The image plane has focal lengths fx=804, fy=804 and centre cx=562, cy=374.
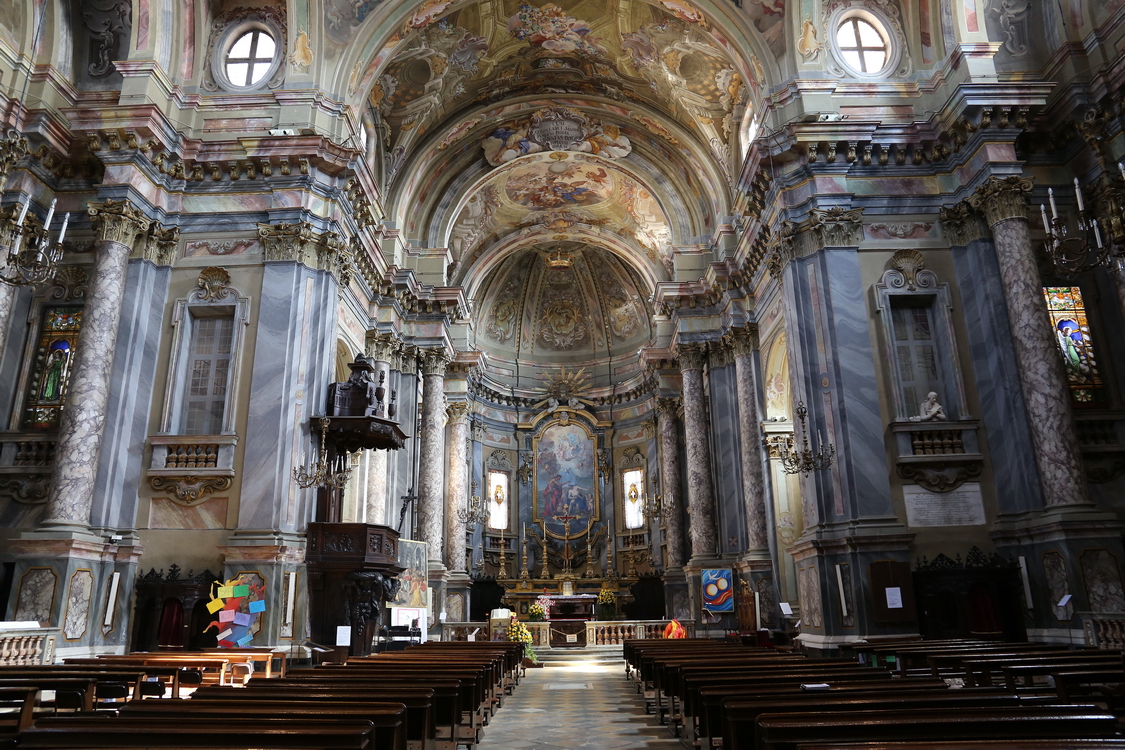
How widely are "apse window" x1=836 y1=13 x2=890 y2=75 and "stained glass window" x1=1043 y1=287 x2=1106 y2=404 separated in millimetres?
5661

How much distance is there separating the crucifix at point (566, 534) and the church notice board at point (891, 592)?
17.5m

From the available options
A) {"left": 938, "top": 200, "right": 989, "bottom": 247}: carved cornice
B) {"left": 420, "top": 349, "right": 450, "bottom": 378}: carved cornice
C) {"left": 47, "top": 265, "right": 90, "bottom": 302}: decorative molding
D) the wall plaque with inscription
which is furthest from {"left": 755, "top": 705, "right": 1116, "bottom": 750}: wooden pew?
{"left": 420, "top": 349, "right": 450, "bottom": 378}: carved cornice

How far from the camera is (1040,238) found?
14.2 metres

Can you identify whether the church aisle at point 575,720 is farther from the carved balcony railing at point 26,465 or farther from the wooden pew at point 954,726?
the carved balcony railing at point 26,465

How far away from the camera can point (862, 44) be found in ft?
53.5

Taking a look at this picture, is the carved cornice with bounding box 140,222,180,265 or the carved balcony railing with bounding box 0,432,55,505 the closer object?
the carved balcony railing with bounding box 0,432,55,505

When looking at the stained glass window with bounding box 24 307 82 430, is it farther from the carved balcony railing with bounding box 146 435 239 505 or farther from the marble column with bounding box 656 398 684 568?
the marble column with bounding box 656 398 684 568

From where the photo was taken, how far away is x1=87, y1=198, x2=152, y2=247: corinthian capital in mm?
13594

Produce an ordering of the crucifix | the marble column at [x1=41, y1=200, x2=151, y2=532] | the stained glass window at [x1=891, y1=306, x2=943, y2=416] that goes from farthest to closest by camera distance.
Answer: the crucifix
the stained glass window at [x1=891, y1=306, x2=943, y2=416]
the marble column at [x1=41, y1=200, x2=151, y2=532]

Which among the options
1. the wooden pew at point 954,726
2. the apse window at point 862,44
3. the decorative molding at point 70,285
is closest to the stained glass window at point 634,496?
the apse window at point 862,44

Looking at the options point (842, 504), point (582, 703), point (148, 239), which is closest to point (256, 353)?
point (148, 239)

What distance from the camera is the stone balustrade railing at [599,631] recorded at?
20938 millimetres

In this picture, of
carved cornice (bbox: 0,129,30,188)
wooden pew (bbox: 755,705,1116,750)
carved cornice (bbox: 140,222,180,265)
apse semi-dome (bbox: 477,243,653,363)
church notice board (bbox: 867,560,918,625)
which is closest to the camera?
wooden pew (bbox: 755,705,1116,750)

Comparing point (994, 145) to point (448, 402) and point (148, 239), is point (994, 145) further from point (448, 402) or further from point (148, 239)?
point (448, 402)
